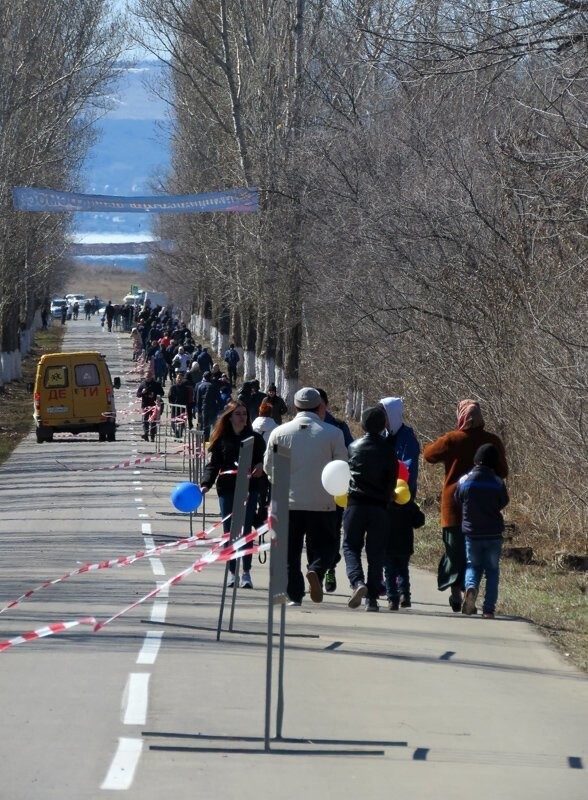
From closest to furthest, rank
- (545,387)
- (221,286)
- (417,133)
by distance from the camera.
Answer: (545,387) < (417,133) < (221,286)

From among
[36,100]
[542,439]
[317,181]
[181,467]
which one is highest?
[36,100]

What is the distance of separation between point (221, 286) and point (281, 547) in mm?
45342

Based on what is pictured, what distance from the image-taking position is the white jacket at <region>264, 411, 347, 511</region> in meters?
11.5

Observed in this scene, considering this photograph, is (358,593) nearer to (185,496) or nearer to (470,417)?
(470,417)

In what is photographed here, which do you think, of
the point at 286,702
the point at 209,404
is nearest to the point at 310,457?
the point at 286,702

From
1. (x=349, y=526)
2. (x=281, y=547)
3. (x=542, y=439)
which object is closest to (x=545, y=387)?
(x=542, y=439)

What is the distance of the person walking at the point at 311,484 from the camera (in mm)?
11555

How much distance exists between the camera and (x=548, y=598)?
13773mm

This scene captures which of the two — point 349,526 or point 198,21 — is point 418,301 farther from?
point 198,21

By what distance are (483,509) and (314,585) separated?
1473 mm

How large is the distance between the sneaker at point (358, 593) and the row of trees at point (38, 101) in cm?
3126

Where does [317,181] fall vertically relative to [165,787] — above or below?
above

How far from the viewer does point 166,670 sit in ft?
30.8

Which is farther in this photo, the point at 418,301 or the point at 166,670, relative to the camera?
the point at 418,301
